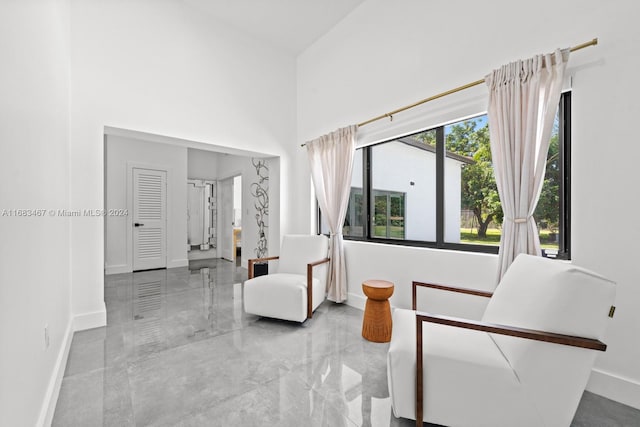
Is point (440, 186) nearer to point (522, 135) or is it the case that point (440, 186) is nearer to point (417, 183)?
point (417, 183)

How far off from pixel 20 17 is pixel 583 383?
2944 mm

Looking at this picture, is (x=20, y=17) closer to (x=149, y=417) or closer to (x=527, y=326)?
(x=149, y=417)

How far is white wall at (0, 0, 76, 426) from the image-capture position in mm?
1023

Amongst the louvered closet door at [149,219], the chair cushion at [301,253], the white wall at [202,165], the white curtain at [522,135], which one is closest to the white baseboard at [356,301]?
the chair cushion at [301,253]

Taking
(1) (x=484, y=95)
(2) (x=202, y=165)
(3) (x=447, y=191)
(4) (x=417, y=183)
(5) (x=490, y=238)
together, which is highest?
(2) (x=202, y=165)

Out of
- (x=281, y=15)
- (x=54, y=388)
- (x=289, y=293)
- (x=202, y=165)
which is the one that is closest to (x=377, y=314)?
(x=289, y=293)

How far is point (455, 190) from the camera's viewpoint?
2.62 m

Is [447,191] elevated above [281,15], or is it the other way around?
[281,15]

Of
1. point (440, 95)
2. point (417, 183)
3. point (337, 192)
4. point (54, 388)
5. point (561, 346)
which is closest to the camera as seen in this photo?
point (561, 346)

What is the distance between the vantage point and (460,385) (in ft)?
4.37

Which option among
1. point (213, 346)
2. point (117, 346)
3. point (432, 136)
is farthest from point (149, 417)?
point (432, 136)

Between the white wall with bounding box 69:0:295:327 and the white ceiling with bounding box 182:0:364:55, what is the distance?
15 centimetres

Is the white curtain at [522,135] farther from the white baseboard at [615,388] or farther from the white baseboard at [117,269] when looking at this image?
the white baseboard at [117,269]

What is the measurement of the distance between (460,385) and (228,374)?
1459 mm
